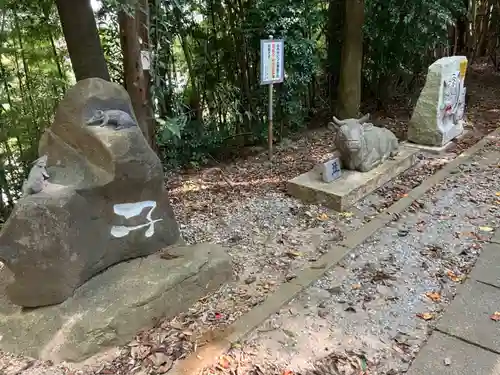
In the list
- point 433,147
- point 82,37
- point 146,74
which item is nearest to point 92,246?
point 82,37

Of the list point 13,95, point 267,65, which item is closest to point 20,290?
point 13,95

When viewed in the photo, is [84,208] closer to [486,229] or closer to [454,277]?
[454,277]

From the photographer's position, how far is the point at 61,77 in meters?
4.35

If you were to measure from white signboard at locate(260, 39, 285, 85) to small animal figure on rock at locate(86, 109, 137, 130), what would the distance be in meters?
2.59

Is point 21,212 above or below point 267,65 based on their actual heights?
below

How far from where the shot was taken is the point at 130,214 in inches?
103

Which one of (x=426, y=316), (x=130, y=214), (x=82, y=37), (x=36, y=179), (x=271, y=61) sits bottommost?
(x=426, y=316)

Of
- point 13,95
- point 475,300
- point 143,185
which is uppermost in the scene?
point 13,95

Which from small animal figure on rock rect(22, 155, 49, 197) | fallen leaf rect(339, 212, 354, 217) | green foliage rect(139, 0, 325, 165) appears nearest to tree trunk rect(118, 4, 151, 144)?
green foliage rect(139, 0, 325, 165)

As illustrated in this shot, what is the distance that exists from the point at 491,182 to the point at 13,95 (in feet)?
15.7

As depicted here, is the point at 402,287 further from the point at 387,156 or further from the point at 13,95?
the point at 13,95

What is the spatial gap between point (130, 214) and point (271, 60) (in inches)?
118

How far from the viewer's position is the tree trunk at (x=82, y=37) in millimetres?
3416

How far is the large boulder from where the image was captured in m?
2.20
